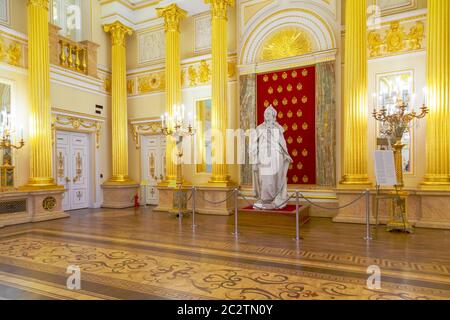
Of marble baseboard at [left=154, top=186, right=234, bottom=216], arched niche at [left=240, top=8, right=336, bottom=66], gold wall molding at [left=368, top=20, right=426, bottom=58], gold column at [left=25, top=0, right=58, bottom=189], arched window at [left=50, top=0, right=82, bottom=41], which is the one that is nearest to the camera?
gold wall molding at [left=368, top=20, right=426, bottom=58]

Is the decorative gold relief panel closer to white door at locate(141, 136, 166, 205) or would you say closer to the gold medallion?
white door at locate(141, 136, 166, 205)

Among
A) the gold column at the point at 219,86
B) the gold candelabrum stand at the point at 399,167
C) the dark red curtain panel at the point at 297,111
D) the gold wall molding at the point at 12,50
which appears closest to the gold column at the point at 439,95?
the gold candelabrum stand at the point at 399,167

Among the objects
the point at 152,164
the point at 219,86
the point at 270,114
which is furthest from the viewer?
the point at 152,164

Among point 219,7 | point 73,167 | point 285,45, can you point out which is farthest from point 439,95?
point 73,167

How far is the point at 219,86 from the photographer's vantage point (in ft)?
27.4

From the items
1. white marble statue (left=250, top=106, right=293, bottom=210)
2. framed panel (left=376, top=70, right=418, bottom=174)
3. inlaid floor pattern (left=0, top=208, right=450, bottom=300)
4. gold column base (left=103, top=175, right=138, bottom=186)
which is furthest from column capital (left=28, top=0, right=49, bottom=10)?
framed panel (left=376, top=70, right=418, bottom=174)

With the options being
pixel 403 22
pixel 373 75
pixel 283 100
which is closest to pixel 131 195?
pixel 283 100

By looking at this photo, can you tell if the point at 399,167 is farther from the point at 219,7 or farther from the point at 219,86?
the point at 219,7

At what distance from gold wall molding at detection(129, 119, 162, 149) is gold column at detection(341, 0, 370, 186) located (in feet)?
18.6

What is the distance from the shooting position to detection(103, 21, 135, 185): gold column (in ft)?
32.2

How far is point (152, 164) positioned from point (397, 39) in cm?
752

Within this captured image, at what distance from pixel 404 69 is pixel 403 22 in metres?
1.05

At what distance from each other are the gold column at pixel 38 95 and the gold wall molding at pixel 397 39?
779cm

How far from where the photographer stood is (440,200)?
19.7 feet
